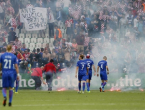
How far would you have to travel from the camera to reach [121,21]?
3306cm

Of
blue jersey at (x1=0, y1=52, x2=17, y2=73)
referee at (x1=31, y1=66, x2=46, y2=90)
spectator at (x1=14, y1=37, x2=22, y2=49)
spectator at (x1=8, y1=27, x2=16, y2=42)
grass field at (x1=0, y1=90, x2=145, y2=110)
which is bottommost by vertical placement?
grass field at (x1=0, y1=90, x2=145, y2=110)

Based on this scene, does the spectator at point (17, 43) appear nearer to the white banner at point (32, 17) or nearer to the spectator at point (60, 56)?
the white banner at point (32, 17)

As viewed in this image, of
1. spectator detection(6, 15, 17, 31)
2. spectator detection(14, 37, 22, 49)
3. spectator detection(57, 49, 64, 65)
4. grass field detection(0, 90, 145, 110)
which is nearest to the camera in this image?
grass field detection(0, 90, 145, 110)

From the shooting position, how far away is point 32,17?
29.9m

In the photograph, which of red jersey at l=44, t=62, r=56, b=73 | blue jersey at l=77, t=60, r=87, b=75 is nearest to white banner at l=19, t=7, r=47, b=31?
red jersey at l=44, t=62, r=56, b=73

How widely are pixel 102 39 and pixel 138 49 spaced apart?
2.63 m

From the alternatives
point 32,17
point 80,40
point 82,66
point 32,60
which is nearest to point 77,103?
point 82,66

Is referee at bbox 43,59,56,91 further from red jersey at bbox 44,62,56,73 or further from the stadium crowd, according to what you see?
the stadium crowd

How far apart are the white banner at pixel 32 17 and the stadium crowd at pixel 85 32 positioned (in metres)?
0.42

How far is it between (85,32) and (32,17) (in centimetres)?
420

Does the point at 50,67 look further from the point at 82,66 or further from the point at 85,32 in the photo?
the point at 85,32

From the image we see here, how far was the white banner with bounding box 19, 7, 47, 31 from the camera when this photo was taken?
2992cm

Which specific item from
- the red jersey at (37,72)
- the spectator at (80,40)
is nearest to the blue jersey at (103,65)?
the red jersey at (37,72)

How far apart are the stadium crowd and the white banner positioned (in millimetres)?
421
